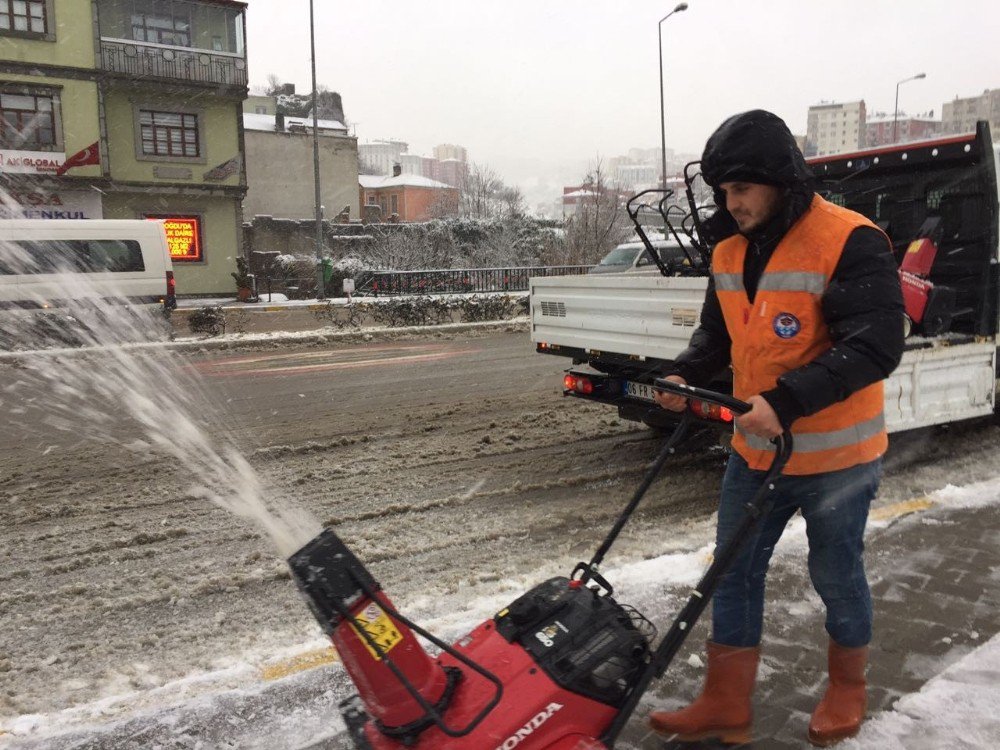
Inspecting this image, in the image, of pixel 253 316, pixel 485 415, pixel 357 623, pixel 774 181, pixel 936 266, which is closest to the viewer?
pixel 357 623

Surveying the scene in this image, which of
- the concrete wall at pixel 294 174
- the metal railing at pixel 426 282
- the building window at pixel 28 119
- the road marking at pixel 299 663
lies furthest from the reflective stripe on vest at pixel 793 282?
the concrete wall at pixel 294 174

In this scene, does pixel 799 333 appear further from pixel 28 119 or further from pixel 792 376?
pixel 28 119

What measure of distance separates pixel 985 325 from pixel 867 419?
14.7ft

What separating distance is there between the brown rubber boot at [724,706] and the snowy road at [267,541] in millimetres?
874

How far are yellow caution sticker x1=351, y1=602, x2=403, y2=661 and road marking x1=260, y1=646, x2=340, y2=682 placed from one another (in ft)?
4.00

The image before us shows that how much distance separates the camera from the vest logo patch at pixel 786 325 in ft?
8.10

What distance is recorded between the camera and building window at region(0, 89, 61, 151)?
25.2 metres

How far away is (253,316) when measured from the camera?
17234mm

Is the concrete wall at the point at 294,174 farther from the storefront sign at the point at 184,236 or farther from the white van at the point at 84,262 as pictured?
the white van at the point at 84,262

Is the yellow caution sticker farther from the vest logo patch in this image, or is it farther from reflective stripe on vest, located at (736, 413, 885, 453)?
the vest logo patch

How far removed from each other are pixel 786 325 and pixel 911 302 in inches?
154

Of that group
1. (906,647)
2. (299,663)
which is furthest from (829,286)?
(299,663)

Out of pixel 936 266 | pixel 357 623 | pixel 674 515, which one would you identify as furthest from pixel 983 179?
pixel 357 623

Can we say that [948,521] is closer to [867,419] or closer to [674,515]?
[674,515]
